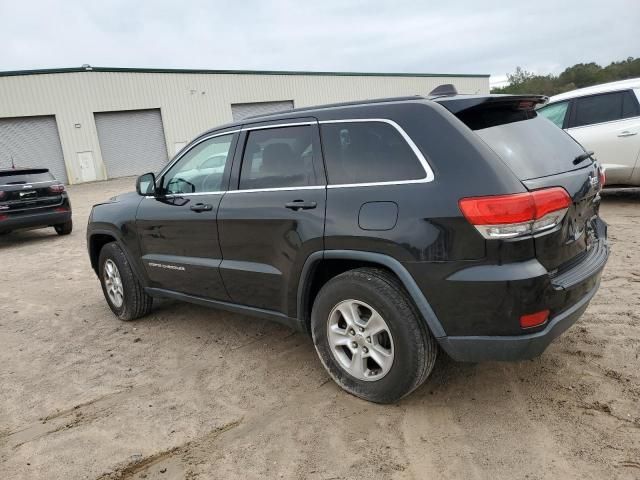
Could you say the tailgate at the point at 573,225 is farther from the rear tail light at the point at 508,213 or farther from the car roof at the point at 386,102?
the car roof at the point at 386,102

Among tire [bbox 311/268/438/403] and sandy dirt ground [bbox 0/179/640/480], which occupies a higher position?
tire [bbox 311/268/438/403]

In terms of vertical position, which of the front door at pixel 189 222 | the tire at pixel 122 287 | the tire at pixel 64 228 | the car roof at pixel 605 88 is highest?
the car roof at pixel 605 88

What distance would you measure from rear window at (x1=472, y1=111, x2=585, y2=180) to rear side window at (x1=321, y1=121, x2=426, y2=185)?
1.33 ft

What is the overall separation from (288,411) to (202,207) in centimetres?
163

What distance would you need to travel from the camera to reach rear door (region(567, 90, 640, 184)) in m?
7.41

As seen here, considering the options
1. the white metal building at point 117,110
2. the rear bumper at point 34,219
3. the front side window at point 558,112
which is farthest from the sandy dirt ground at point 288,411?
the white metal building at point 117,110

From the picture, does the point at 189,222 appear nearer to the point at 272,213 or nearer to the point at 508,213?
the point at 272,213

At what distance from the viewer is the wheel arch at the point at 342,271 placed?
2691 mm

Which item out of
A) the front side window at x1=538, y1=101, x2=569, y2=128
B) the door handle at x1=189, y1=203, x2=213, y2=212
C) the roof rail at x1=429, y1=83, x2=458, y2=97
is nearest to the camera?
the roof rail at x1=429, y1=83, x2=458, y2=97

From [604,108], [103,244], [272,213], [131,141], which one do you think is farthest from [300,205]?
[131,141]

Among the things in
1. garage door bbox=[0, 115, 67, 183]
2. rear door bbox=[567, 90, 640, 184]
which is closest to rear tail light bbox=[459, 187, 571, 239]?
rear door bbox=[567, 90, 640, 184]

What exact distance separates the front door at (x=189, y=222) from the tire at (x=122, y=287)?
33 cm

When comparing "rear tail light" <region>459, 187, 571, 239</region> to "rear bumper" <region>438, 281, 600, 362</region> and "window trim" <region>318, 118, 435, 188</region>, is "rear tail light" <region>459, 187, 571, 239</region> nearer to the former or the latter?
"window trim" <region>318, 118, 435, 188</region>

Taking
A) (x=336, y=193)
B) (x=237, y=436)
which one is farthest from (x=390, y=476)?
(x=336, y=193)
